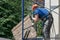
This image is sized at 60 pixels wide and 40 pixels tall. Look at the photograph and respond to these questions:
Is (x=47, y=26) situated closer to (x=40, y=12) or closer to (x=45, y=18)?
(x=45, y=18)

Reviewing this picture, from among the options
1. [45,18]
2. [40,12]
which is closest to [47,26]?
[45,18]

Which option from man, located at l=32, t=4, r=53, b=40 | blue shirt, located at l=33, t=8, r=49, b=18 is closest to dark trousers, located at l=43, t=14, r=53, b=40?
man, located at l=32, t=4, r=53, b=40

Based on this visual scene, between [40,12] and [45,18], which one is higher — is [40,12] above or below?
above

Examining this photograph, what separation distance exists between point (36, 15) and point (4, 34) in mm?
5311

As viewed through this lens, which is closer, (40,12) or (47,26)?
(47,26)

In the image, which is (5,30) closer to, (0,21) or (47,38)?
(0,21)

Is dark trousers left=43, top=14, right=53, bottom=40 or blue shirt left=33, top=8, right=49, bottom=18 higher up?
blue shirt left=33, top=8, right=49, bottom=18

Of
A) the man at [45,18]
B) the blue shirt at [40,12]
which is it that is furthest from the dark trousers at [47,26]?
the blue shirt at [40,12]

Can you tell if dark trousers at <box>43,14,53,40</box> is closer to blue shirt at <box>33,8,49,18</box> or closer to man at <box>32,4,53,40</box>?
man at <box>32,4,53,40</box>

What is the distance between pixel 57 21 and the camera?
25.9ft

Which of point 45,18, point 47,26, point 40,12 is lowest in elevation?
point 47,26

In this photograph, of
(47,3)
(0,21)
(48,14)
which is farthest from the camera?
(0,21)

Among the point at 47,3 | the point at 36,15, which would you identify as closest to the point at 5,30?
the point at 47,3

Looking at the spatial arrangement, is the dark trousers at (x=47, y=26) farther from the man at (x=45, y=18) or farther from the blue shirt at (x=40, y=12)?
the blue shirt at (x=40, y=12)
